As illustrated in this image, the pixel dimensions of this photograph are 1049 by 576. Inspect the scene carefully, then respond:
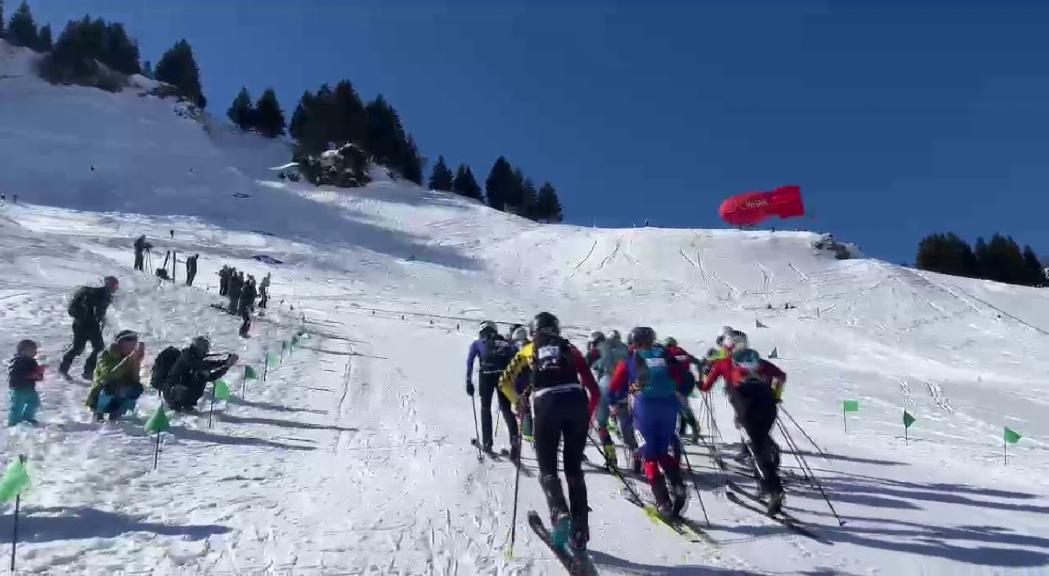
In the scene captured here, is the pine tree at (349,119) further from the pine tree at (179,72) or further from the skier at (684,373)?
the skier at (684,373)

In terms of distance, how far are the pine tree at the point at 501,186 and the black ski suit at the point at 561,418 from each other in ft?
308

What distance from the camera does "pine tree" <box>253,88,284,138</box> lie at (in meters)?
105

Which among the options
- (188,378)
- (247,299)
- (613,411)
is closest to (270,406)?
(188,378)

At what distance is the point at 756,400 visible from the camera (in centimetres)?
673

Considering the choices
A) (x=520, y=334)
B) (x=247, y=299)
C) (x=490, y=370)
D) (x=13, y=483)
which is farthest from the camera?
(x=247, y=299)

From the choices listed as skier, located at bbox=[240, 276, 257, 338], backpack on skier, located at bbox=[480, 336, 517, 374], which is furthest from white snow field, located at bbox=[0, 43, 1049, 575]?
backpack on skier, located at bbox=[480, 336, 517, 374]

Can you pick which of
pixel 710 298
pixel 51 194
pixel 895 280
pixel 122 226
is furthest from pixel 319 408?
pixel 51 194

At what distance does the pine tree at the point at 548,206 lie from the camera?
99.9 metres

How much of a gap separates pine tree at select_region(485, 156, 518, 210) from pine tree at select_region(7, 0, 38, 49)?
74.1 m

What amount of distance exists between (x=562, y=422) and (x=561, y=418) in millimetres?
37

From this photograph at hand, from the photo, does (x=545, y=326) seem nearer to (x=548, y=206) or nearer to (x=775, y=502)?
(x=775, y=502)

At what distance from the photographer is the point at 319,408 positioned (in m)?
11.5

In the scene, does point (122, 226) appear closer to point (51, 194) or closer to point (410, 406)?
point (51, 194)

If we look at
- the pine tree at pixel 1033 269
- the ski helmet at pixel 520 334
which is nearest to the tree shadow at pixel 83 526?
the ski helmet at pixel 520 334
